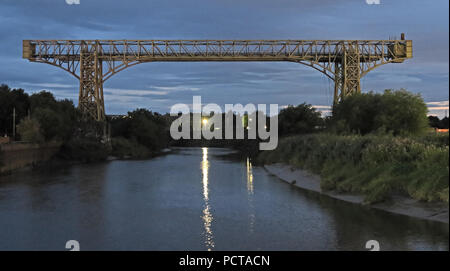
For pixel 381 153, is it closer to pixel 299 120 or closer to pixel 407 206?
pixel 407 206

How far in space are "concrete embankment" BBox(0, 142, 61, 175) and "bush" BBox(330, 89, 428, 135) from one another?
2949 cm

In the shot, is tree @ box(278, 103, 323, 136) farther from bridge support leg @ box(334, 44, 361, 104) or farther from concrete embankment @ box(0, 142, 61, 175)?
concrete embankment @ box(0, 142, 61, 175)

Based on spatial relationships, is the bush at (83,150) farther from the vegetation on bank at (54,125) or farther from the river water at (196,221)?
the river water at (196,221)

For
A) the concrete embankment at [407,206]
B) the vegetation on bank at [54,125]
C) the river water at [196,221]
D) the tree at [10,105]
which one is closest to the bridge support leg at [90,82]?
the vegetation on bank at [54,125]

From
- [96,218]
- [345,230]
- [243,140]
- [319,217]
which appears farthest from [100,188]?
[243,140]

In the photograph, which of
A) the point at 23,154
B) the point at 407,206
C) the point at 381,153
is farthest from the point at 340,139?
the point at 23,154

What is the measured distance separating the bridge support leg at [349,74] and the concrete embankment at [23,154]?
3227cm

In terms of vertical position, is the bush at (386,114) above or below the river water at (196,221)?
above

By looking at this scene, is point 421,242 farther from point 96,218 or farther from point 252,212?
point 96,218

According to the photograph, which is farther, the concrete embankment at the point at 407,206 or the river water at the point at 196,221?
the concrete embankment at the point at 407,206

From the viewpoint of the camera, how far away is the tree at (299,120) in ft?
185

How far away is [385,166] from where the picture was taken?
23.1m

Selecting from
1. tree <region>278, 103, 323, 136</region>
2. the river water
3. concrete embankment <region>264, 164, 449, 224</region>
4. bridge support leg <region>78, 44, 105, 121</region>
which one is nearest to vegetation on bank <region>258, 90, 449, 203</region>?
concrete embankment <region>264, 164, 449, 224</region>
